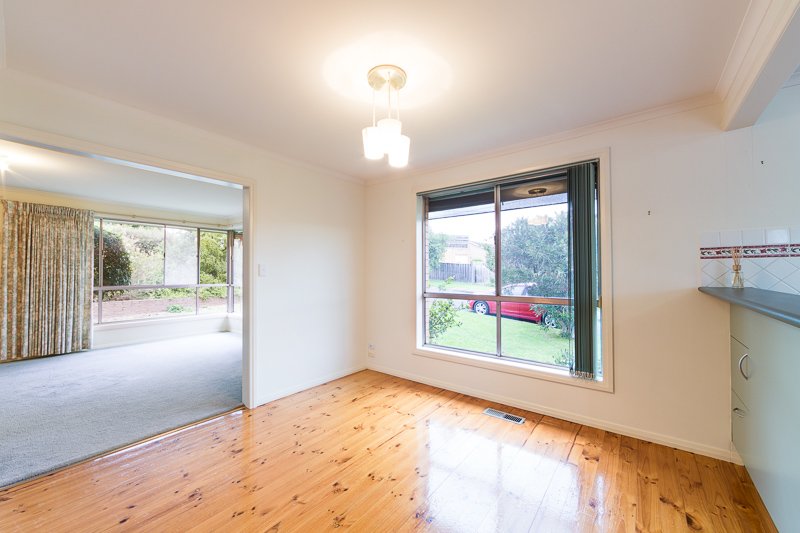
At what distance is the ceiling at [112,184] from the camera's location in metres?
3.50

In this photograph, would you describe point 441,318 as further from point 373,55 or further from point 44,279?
point 44,279

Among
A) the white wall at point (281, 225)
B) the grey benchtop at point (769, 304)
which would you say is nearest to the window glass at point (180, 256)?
the white wall at point (281, 225)

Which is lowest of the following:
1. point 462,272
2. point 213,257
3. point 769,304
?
point 769,304

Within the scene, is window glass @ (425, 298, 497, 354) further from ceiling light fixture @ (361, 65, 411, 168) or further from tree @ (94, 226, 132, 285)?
tree @ (94, 226, 132, 285)

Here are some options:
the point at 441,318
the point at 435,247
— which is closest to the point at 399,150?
the point at 435,247

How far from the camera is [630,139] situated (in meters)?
2.45

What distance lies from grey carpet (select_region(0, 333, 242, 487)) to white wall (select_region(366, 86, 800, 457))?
131 inches

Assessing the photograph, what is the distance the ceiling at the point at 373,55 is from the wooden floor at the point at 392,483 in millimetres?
2444

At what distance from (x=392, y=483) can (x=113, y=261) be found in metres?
6.45

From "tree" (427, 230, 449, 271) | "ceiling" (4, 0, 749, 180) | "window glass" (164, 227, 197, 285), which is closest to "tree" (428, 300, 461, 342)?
"tree" (427, 230, 449, 271)

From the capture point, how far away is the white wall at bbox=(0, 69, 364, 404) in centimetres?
207

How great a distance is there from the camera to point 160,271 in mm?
6188

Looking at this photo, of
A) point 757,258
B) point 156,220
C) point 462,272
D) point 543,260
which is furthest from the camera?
point 156,220

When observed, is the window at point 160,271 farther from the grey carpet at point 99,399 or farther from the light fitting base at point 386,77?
the light fitting base at point 386,77
